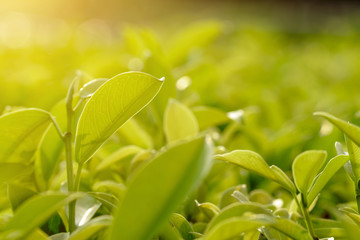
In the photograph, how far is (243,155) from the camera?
2.19 feet

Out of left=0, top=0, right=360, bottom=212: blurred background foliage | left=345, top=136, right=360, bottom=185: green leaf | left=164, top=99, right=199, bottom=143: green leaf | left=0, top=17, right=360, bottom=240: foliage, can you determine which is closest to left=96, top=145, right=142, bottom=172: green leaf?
left=0, top=17, right=360, bottom=240: foliage

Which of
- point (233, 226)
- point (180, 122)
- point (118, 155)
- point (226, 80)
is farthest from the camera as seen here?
point (226, 80)

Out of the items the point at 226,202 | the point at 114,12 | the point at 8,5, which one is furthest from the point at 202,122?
the point at 114,12

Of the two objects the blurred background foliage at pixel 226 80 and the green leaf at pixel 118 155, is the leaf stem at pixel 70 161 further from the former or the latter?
the blurred background foliage at pixel 226 80

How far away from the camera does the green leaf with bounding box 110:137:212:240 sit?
0.53m

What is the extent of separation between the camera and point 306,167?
0.72 metres

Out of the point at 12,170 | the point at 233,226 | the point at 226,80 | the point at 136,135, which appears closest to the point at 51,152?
the point at 12,170

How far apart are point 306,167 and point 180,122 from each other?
288mm

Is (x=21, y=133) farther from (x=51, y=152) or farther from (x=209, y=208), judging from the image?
(x=209, y=208)

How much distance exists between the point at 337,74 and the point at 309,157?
174cm

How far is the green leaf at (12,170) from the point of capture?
0.73m

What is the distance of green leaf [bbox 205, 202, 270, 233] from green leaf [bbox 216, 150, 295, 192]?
0.27 ft

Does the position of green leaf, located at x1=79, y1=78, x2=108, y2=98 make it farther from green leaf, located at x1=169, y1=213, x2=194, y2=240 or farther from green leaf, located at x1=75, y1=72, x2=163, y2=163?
green leaf, located at x1=169, y1=213, x2=194, y2=240

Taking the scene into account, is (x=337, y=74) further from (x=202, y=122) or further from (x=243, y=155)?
(x=243, y=155)
